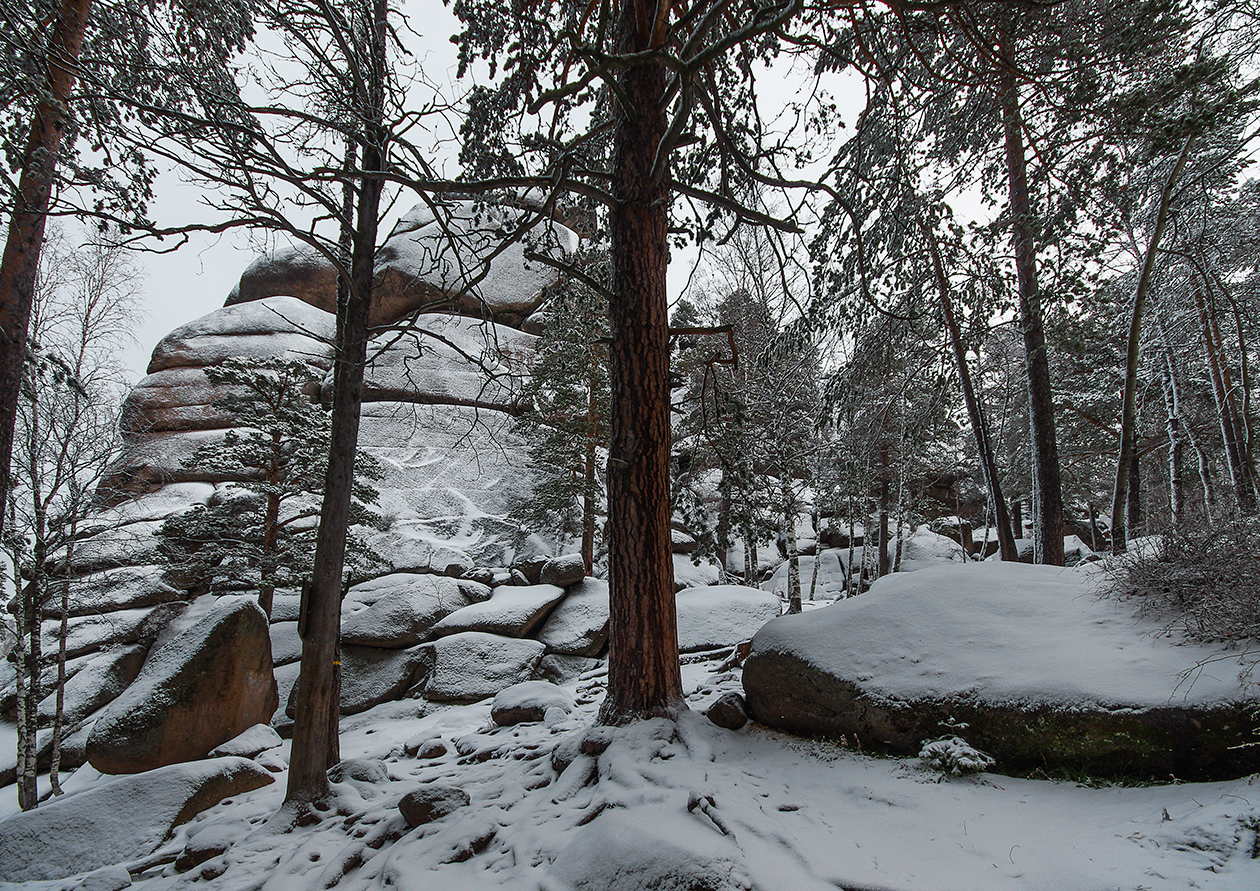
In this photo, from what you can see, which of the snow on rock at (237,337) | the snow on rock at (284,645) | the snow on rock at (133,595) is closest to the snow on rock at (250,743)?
the snow on rock at (284,645)

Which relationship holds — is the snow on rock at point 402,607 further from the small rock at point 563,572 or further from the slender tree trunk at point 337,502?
the slender tree trunk at point 337,502

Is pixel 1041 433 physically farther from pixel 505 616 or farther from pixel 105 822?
pixel 105 822

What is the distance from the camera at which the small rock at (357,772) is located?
433cm

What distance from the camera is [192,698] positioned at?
6.11 m

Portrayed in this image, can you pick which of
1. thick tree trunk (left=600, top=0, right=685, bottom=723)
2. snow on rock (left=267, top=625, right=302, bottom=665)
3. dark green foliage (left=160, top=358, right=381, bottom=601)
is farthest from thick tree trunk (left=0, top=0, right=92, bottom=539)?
snow on rock (left=267, top=625, right=302, bottom=665)

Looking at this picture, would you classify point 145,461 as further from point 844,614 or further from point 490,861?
point 844,614

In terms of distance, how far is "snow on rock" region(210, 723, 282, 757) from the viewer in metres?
6.10

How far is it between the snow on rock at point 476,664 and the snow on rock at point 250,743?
229 centimetres

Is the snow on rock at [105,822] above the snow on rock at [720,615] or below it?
below

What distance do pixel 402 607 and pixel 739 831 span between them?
8763 mm

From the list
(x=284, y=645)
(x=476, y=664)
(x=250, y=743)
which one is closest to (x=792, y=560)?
(x=476, y=664)

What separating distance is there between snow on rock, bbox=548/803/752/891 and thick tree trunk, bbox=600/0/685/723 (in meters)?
1.13

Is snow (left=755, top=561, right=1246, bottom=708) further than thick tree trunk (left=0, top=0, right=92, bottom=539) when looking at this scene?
No

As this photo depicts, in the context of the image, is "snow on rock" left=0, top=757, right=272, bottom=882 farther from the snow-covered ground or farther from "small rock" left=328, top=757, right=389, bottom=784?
"small rock" left=328, top=757, right=389, bottom=784
